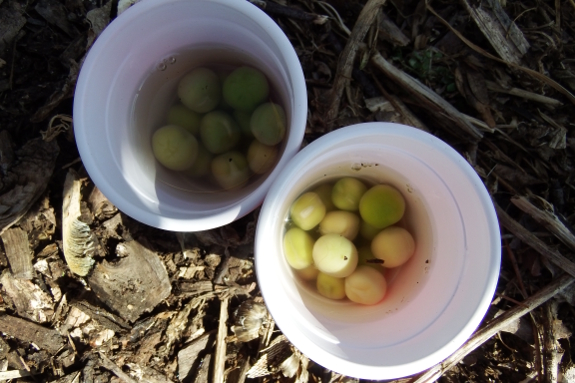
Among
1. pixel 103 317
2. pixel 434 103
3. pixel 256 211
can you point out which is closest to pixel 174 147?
pixel 256 211

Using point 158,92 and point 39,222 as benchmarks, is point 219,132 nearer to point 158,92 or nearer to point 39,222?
point 158,92

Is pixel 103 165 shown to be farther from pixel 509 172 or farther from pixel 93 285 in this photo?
pixel 509 172

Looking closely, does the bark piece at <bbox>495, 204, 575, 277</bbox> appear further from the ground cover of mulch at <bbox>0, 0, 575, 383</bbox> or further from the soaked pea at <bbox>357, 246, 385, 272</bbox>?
the soaked pea at <bbox>357, 246, 385, 272</bbox>

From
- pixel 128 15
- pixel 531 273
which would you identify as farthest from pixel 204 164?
pixel 531 273

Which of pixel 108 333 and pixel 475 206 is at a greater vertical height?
pixel 475 206

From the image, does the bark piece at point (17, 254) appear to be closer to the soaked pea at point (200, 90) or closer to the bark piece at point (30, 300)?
the bark piece at point (30, 300)
